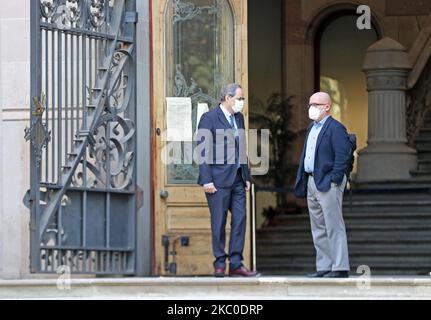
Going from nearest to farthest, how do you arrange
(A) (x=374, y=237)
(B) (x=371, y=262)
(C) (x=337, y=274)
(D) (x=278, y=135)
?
(C) (x=337, y=274) → (B) (x=371, y=262) → (A) (x=374, y=237) → (D) (x=278, y=135)

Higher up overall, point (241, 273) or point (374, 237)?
point (374, 237)

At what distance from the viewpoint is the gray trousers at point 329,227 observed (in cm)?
1898

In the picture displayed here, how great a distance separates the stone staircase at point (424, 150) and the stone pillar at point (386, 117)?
0.51 ft

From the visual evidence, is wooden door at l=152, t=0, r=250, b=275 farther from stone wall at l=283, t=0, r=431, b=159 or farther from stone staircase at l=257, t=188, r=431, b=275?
stone wall at l=283, t=0, r=431, b=159

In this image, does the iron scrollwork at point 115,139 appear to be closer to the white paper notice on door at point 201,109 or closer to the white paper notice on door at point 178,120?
the white paper notice on door at point 178,120

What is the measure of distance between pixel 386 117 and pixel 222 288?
9.00 meters

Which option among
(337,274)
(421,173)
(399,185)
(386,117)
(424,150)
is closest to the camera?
(337,274)

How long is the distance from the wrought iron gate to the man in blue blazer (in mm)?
2165

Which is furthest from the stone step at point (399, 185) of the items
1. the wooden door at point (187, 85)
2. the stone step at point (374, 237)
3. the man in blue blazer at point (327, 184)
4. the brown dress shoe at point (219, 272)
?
the man in blue blazer at point (327, 184)

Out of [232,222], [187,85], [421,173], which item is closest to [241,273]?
[232,222]

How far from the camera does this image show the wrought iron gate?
63.3 ft

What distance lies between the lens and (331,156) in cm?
1917

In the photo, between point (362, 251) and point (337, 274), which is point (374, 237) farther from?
point (337, 274)
